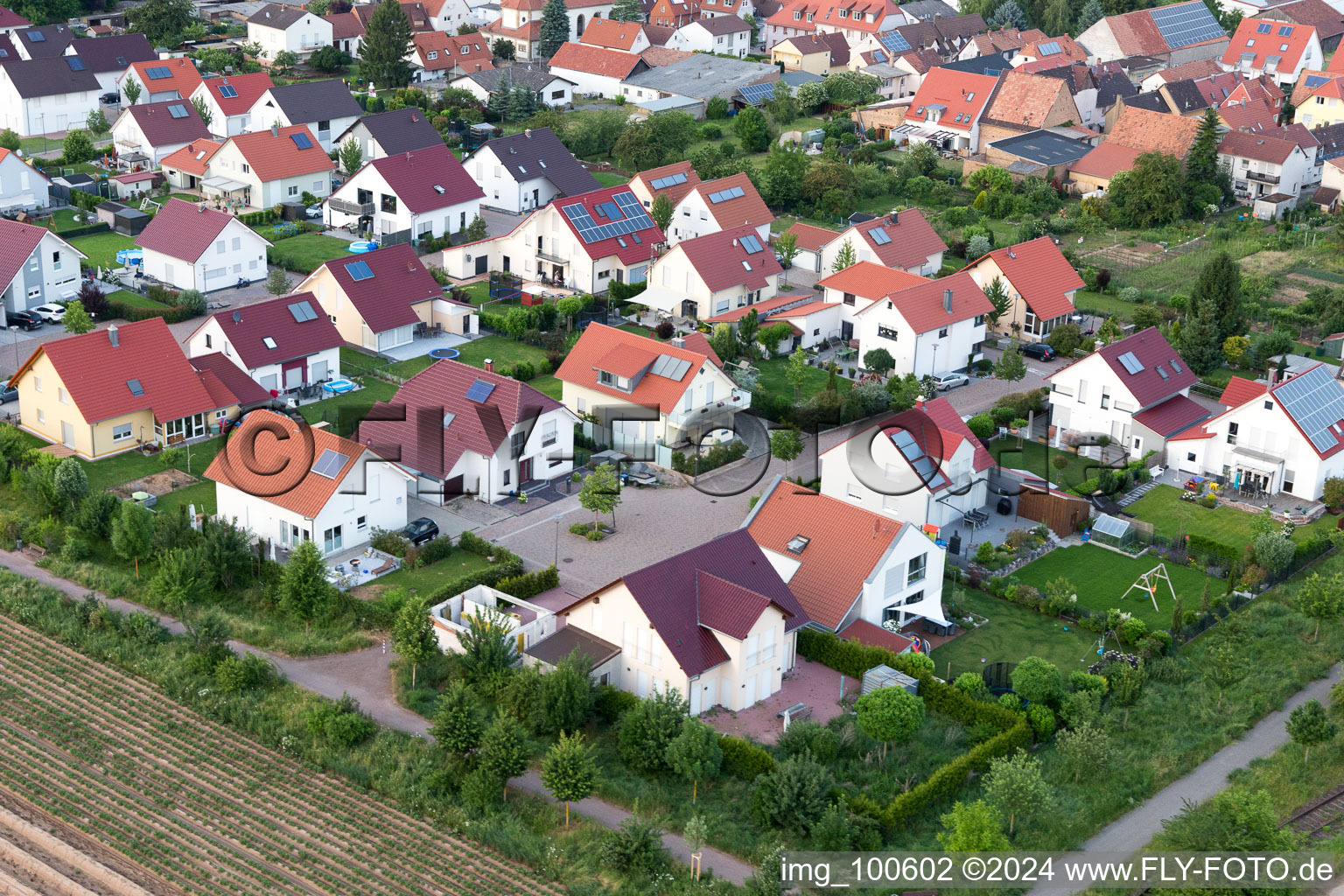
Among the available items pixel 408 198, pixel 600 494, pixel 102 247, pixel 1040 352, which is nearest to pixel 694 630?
pixel 600 494

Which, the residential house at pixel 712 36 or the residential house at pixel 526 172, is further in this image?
the residential house at pixel 712 36

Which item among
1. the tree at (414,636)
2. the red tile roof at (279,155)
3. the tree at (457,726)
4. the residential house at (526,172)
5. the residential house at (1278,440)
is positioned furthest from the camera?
the residential house at (526,172)

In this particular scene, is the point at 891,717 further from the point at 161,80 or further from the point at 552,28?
the point at 552,28

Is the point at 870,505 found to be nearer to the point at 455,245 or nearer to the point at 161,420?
the point at 161,420

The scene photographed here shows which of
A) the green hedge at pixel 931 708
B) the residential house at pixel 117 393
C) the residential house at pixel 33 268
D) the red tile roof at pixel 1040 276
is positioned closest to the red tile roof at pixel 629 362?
the residential house at pixel 117 393

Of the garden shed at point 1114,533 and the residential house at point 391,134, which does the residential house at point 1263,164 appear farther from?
the garden shed at point 1114,533

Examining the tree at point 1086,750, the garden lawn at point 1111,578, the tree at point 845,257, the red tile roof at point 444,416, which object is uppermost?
the red tile roof at point 444,416

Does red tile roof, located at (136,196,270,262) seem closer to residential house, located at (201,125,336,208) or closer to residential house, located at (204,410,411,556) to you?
residential house, located at (201,125,336,208)
